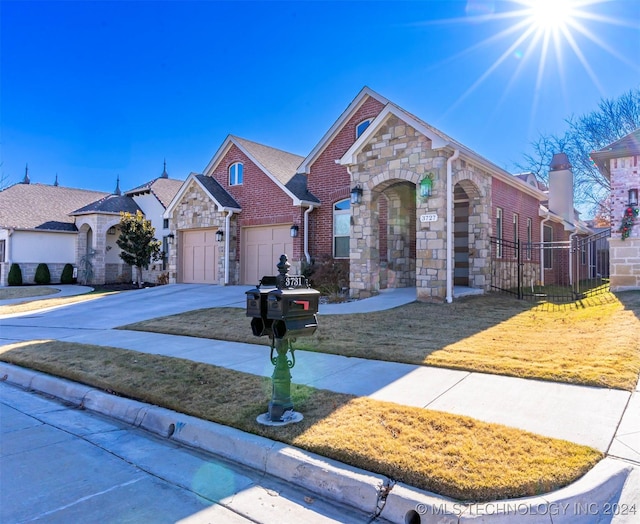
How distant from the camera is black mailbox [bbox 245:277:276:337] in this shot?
3.96 metres

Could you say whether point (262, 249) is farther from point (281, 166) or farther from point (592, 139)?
point (592, 139)

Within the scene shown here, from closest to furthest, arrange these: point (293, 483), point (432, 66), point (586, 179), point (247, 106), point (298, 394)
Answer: point (293, 483), point (298, 394), point (432, 66), point (247, 106), point (586, 179)

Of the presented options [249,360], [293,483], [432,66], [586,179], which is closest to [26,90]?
[432,66]

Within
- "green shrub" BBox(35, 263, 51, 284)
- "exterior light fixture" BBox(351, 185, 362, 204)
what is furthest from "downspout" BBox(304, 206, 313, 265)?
"green shrub" BBox(35, 263, 51, 284)

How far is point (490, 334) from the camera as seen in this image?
7715 millimetres

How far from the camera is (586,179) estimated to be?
1106 inches

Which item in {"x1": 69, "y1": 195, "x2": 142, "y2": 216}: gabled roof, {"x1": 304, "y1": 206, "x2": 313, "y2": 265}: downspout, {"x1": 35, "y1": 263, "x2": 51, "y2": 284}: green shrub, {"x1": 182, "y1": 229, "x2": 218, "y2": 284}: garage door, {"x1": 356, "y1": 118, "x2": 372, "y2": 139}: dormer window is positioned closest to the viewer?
{"x1": 356, "y1": 118, "x2": 372, "y2": 139}: dormer window

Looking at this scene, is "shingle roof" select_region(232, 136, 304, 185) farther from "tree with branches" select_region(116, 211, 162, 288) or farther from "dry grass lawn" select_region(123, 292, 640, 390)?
"dry grass lawn" select_region(123, 292, 640, 390)

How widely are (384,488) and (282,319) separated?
1579mm

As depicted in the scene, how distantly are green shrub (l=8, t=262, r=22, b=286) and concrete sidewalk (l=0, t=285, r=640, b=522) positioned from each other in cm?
1701

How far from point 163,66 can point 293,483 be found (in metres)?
14.8

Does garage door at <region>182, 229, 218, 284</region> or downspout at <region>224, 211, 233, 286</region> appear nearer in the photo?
downspout at <region>224, 211, 233, 286</region>

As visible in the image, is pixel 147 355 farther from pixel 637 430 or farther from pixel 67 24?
pixel 67 24

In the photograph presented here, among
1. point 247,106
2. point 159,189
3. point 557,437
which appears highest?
point 247,106
